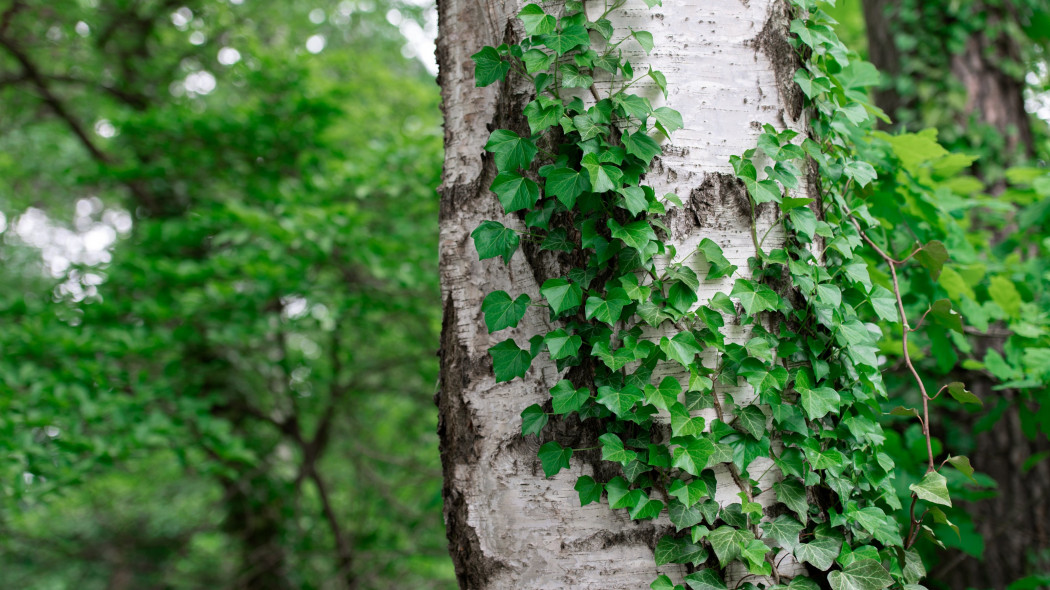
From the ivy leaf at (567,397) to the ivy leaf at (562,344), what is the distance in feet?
0.17

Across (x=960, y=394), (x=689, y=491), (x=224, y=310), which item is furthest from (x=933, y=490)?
(x=224, y=310)

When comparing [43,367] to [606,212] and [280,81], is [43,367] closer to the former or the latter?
[280,81]

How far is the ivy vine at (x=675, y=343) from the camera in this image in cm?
107

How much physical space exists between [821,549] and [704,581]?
23cm

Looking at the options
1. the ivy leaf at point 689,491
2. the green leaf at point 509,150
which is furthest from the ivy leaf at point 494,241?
the ivy leaf at point 689,491

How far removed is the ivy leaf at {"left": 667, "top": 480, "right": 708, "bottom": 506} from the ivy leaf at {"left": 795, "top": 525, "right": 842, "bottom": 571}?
8.6 inches

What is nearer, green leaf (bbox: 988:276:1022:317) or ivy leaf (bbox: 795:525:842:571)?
ivy leaf (bbox: 795:525:842:571)

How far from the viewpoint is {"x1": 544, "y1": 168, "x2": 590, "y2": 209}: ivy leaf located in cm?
107

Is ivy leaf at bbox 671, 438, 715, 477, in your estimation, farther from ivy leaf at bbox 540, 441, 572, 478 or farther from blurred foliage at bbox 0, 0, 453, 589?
blurred foliage at bbox 0, 0, 453, 589

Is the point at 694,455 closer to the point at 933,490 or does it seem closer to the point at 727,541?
the point at 727,541

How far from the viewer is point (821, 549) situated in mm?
1115

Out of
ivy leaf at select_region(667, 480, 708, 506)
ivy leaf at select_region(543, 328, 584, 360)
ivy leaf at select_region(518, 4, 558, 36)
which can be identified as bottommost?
ivy leaf at select_region(667, 480, 708, 506)

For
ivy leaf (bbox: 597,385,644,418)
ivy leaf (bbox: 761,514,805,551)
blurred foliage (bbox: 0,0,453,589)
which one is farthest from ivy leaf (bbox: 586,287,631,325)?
blurred foliage (bbox: 0,0,453,589)

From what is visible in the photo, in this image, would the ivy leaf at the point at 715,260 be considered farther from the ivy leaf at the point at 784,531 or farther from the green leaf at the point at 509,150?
the ivy leaf at the point at 784,531
